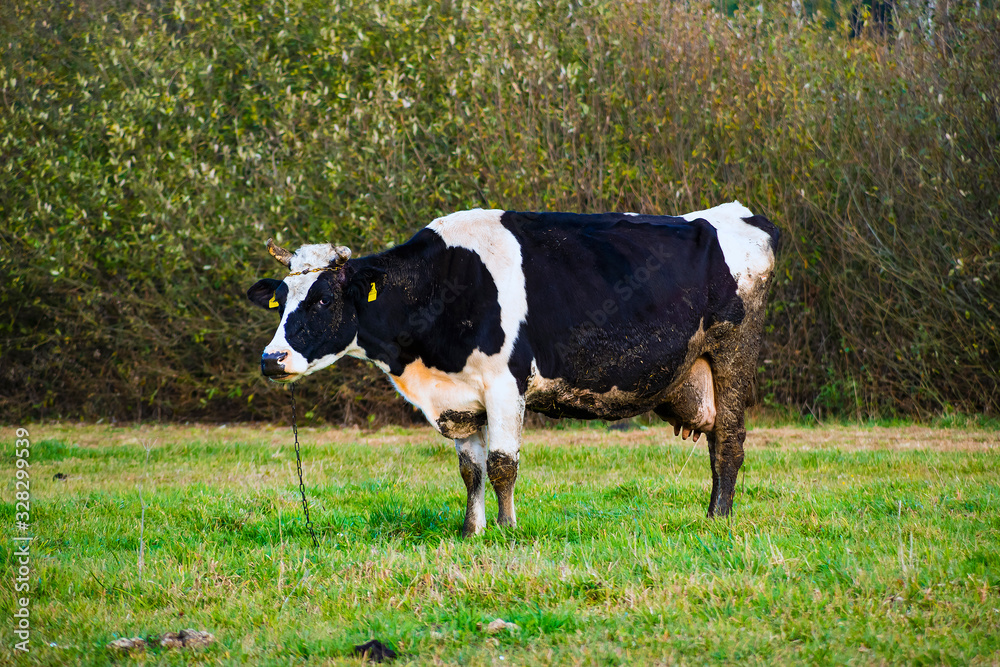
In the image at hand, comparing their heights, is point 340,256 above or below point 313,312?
above

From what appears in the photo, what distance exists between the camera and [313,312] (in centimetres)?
605

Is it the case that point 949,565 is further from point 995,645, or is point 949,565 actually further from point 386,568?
point 386,568

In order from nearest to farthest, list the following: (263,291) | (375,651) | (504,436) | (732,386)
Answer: (375,651) → (504,436) → (263,291) → (732,386)

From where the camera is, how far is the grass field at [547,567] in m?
4.05

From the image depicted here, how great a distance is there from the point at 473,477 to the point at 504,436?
18.4 inches

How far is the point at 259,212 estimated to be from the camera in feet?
44.3

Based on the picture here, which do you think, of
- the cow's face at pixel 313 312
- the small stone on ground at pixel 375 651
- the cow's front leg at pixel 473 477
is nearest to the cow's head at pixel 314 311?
the cow's face at pixel 313 312

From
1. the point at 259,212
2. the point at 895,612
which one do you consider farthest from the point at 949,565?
the point at 259,212

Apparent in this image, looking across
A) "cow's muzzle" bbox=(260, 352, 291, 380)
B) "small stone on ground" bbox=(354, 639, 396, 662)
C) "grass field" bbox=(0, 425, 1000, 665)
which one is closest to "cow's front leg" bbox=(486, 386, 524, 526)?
"grass field" bbox=(0, 425, 1000, 665)

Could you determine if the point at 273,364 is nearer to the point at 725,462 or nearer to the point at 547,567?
the point at 547,567

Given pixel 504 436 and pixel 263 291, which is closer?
pixel 504 436

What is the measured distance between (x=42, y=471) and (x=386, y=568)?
6068 mm

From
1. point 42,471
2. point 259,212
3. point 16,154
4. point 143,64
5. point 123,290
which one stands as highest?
point 143,64

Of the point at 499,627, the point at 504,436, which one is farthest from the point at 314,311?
the point at 499,627
